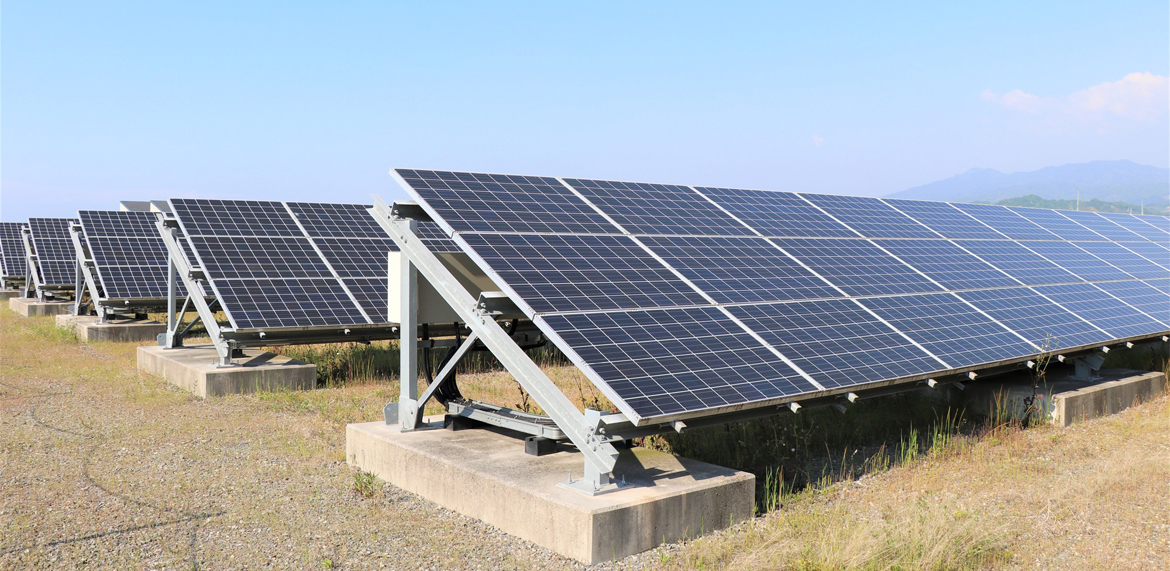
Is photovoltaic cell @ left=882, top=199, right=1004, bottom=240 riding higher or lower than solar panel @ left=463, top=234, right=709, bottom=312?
higher

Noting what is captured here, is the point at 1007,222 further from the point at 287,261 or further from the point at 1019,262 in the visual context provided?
the point at 287,261

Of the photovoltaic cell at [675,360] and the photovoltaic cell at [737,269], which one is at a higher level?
the photovoltaic cell at [737,269]

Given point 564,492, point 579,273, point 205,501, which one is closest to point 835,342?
point 579,273

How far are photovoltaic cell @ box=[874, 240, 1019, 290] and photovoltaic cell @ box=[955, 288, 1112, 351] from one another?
28cm

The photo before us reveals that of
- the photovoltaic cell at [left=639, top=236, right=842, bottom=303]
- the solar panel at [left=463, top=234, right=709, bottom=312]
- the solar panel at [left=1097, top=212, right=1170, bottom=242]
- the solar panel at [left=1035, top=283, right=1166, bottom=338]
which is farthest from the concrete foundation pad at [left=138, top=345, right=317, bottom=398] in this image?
the solar panel at [left=1097, top=212, right=1170, bottom=242]

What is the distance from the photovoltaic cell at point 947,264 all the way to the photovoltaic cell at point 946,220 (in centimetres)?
Result: 173

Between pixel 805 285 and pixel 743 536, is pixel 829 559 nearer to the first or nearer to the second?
pixel 743 536

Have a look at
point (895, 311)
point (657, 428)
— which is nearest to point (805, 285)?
point (895, 311)

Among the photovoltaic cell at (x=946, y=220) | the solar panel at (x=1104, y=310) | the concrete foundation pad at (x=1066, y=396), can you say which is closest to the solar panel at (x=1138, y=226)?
the photovoltaic cell at (x=946, y=220)

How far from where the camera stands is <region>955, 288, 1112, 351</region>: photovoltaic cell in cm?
1183

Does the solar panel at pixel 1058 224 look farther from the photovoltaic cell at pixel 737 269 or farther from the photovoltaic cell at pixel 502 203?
the photovoltaic cell at pixel 502 203

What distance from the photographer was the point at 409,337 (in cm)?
1023

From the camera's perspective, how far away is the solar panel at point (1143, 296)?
14.9 meters

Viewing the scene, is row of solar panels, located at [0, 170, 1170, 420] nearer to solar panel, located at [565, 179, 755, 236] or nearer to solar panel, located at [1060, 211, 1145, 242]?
solar panel, located at [565, 179, 755, 236]
